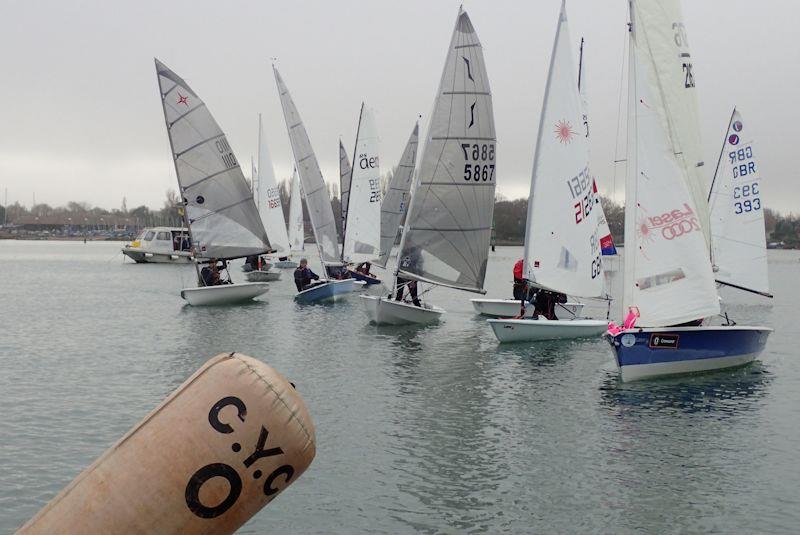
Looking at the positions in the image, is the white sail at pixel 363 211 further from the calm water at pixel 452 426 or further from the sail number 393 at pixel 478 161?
the sail number 393 at pixel 478 161

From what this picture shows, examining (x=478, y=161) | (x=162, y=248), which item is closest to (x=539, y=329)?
(x=478, y=161)

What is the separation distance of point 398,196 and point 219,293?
1402 centimetres

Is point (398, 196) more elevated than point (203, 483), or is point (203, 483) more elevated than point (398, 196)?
point (398, 196)

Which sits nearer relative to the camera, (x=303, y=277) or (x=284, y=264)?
(x=303, y=277)

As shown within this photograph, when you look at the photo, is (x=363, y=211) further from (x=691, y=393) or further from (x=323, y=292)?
(x=691, y=393)

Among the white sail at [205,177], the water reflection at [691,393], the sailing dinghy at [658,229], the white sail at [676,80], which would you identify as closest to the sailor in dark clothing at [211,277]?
the white sail at [205,177]

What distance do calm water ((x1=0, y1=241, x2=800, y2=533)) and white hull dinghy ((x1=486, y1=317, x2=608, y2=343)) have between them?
1.31 ft

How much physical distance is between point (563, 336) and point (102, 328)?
12781 millimetres

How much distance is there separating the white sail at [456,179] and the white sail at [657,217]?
7.29 m

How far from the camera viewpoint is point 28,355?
17969 mm

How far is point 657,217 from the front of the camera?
14977 mm

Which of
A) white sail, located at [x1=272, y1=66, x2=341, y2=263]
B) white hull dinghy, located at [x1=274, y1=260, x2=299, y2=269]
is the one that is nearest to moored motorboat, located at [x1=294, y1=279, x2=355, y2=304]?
white sail, located at [x1=272, y1=66, x2=341, y2=263]

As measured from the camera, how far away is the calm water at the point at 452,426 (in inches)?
337

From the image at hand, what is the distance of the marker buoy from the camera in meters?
4.71
